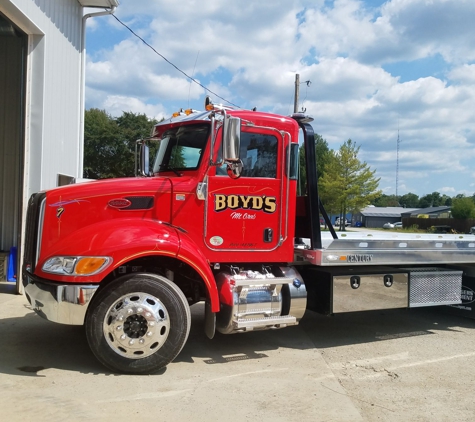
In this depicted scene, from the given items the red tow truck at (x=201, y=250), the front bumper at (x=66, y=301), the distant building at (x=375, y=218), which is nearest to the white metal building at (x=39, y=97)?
the red tow truck at (x=201, y=250)

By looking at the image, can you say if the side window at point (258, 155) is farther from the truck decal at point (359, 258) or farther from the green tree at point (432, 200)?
Answer: the green tree at point (432, 200)

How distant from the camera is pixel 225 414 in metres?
3.86

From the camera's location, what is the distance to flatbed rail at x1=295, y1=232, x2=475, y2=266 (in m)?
5.67

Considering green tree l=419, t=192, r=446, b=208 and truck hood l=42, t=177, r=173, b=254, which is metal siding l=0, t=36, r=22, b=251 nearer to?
truck hood l=42, t=177, r=173, b=254

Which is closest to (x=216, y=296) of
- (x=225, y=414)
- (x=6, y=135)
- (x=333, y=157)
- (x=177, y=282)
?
(x=177, y=282)

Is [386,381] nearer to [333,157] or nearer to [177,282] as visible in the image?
[177,282]

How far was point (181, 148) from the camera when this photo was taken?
18.0ft

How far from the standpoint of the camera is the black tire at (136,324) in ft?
14.9

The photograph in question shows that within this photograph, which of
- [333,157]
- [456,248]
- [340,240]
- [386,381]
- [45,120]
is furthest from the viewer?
[333,157]

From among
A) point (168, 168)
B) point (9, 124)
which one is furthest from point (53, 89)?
point (168, 168)

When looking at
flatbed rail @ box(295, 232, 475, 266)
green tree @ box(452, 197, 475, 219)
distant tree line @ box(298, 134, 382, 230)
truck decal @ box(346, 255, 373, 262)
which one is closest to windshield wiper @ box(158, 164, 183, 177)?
flatbed rail @ box(295, 232, 475, 266)

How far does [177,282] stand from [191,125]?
181 centimetres

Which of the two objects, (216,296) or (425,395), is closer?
(425,395)

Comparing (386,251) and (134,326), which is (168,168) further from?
(386,251)
